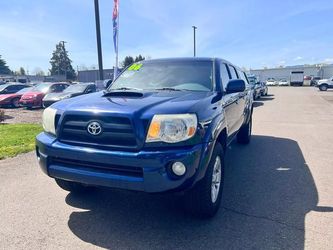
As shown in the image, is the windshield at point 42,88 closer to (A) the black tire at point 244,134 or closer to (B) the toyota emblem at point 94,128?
(A) the black tire at point 244,134

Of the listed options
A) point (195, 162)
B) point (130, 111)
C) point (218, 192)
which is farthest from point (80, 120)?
point (218, 192)

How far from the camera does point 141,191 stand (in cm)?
280

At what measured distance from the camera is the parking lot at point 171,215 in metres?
2.96

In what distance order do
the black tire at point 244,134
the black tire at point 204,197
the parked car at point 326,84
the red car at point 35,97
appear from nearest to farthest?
the black tire at point 204,197, the black tire at point 244,134, the red car at point 35,97, the parked car at point 326,84

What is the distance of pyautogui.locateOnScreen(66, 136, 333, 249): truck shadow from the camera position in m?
2.96

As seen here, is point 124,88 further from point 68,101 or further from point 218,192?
point 218,192

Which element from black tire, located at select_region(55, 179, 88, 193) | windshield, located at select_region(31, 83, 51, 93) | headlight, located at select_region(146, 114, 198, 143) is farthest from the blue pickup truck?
windshield, located at select_region(31, 83, 51, 93)

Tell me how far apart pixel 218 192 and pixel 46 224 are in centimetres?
193

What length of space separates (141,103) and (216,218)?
154cm

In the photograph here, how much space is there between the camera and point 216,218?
3.43 m

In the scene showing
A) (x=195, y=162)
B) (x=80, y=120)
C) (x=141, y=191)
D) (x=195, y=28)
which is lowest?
(x=141, y=191)

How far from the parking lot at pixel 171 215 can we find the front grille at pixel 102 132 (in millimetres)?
747

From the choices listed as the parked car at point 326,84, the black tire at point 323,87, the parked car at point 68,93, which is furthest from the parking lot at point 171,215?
the black tire at point 323,87

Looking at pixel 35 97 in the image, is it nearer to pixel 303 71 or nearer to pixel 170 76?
pixel 170 76
